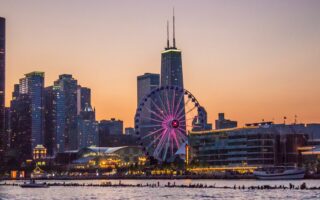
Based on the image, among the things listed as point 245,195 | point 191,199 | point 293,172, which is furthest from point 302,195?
point 293,172

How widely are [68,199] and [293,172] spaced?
282 ft

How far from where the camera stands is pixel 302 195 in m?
123

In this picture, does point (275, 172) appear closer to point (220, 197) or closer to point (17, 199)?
point (220, 197)

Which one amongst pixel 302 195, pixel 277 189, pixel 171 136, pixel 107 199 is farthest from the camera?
pixel 171 136

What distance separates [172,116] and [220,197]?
73646mm

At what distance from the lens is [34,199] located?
137 m

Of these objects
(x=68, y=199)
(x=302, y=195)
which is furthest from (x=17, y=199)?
(x=302, y=195)

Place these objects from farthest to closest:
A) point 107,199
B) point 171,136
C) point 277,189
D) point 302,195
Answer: point 171,136
point 277,189
point 107,199
point 302,195

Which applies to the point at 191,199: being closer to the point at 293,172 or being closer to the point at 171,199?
the point at 171,199

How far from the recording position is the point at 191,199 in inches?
4838

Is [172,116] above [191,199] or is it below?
above

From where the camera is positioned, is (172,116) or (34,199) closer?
(34,199)

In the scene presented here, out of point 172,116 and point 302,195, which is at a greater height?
point 172,116

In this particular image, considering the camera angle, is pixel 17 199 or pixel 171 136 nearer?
pixel 17 199
